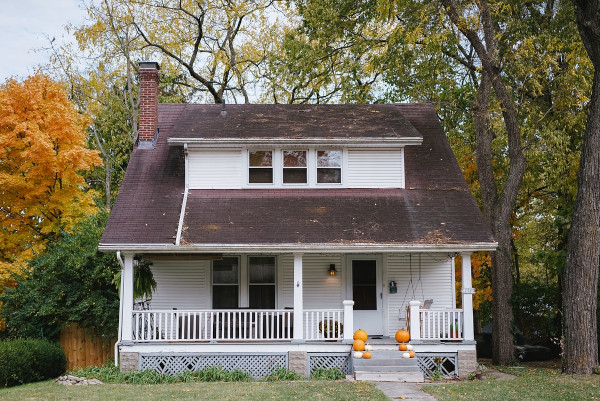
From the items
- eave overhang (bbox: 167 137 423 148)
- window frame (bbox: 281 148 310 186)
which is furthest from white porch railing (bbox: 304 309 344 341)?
eave overhang (bbox: 167 137 423 148)

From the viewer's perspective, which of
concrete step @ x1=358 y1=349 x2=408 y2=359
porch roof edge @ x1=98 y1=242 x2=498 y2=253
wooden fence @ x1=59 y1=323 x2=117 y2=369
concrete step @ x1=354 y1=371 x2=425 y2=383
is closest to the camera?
concrete step @ x1=354 y1=371 x2=425 y2=383

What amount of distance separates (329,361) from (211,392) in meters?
3.93

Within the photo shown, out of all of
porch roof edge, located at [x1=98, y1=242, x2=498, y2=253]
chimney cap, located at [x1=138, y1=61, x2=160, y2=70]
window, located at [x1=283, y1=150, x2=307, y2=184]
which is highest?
chimney cap, located at [x1=138, y1=61, x2=160, y2=70]

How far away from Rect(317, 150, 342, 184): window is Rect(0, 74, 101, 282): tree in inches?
321

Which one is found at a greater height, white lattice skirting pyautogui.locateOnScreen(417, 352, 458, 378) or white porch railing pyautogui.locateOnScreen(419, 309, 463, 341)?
white porch railing pyautogui.locateOnScreen(419, 309, 463, 341)

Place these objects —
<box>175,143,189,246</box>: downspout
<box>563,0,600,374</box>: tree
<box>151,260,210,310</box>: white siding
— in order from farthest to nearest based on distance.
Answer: <box>151,260,210,310</box>: white siding < <box>175,143,189,246</box>: downspout < <box>563,0,600,374</box>: tree

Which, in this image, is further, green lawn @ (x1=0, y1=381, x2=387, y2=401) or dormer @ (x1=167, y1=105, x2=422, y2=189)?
dormer @ (x1=167, y1=105, x2=422, y2=189)

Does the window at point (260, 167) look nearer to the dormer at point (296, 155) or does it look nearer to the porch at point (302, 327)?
the dormer at point (296, 155)

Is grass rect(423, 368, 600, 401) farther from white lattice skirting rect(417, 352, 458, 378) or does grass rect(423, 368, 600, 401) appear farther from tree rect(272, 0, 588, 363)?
tree rect(272, 0, 588, 363)

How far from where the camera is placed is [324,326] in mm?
16719

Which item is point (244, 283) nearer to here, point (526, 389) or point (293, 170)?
point (293, 170)

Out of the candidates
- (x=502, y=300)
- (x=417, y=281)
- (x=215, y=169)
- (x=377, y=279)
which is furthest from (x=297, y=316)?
(x=502, y=300)

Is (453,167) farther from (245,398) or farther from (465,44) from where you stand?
(245,398)

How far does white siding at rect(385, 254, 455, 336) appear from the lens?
58.1 feet
